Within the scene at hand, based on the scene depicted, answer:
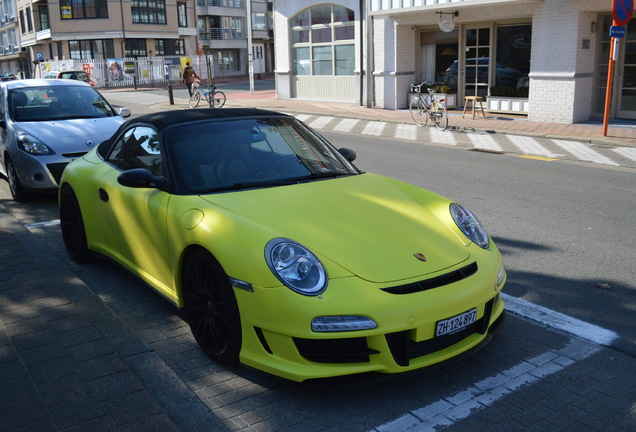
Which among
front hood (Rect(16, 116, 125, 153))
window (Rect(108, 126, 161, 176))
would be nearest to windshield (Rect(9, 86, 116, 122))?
front hood (Rect(16, 116, 125, 153))

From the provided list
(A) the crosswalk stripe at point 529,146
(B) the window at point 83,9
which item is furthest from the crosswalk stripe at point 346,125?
(B) the window at point 83,9

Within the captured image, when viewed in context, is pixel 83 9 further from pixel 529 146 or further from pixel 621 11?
pixel 621 11

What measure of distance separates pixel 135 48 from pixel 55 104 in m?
50.7

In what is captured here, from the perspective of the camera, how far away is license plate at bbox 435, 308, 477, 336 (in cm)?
344

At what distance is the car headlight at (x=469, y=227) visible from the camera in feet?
13.5

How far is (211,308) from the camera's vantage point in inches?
151

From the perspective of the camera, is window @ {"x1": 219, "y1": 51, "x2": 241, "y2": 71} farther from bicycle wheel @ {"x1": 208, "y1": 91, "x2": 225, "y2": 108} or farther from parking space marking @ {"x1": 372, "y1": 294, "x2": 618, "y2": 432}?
parking space marking @ {"x1": 372, "y1": 294, "x2": 618, "y2": 432}

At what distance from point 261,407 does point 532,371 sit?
5.28ft

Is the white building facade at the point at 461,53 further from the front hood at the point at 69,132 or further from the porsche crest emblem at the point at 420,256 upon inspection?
the porsche crest emblem at the point at 420,256

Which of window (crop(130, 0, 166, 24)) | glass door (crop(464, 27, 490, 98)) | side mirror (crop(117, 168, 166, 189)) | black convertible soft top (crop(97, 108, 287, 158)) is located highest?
window (crop(130, 0, 166, 24))

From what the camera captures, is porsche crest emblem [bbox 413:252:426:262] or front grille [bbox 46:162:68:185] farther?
front grille [bbox 46:162:68:185]

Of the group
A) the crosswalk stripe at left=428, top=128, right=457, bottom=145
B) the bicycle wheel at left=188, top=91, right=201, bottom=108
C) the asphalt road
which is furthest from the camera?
the bicycle wheel at left=188, top=91, right=201, bottom=108

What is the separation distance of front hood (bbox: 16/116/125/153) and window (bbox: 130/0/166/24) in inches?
2017

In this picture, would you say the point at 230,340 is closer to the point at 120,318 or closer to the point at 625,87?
the point at 120,318
